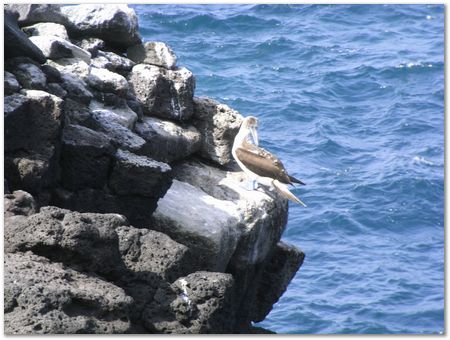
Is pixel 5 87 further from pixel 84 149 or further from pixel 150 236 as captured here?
pixel 150 236

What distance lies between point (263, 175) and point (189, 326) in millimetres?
4172

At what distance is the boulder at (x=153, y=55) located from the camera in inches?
559

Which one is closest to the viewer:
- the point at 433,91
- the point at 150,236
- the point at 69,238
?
the point at 69,238

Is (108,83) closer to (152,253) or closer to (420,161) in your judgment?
(152,253)

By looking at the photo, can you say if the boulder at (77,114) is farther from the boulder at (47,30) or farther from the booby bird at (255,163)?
the booby bird at (255,163)

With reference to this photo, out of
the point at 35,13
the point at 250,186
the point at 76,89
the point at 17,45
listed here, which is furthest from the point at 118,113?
the point at 35,13

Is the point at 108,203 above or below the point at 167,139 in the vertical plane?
below

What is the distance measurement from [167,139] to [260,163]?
124cm

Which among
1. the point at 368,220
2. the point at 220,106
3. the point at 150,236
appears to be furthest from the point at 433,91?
the point at 150,236

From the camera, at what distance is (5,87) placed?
11.0m

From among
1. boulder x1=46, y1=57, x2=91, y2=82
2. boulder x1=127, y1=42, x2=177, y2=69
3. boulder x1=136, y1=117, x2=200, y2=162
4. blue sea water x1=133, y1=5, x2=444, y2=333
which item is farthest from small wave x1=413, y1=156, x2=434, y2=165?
boulder x1=46, y1=57, x2=91, y2=82

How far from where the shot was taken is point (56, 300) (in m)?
8.38

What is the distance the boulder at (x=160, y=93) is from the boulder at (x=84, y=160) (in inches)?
89.1

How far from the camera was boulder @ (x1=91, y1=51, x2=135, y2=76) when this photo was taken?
13.7 meters
